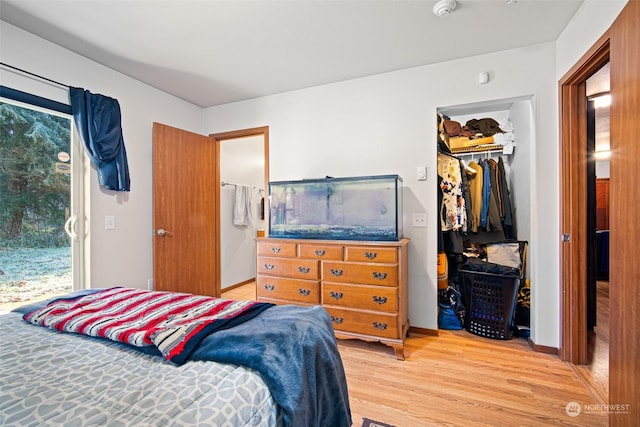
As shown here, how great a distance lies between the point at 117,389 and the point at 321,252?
66.4 inches

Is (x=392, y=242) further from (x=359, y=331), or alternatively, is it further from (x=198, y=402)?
(x=198, y=402)

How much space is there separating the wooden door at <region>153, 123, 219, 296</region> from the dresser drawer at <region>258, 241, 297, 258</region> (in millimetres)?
1063

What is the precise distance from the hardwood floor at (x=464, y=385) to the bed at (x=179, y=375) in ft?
2.43

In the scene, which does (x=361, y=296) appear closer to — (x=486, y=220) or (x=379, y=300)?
(x=379, y=300)

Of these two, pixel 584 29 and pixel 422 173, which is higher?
pixel 584 29

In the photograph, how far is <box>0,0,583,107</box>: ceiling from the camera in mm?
1755

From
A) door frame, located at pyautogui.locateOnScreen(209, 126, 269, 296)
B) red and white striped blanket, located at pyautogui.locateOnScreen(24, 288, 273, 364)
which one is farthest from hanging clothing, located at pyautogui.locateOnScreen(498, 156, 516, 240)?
red and white striped blanket, located at pyautogui.locateOnScreen(24, 288, 273, 364)

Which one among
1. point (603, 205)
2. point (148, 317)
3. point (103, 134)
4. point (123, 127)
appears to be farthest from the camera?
point (603, 205)

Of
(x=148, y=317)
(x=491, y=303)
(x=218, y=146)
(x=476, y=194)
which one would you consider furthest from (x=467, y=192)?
(x=218, y=146)

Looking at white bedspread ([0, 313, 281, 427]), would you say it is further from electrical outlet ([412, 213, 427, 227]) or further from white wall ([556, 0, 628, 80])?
white wall ([556, 0, 628, 80])

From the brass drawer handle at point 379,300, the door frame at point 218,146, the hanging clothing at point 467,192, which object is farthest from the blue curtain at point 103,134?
the hanging clothing at point 467,192

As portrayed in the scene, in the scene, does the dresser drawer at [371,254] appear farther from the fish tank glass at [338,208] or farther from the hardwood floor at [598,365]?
the hardwood floor at [598,365]

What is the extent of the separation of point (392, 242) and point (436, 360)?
947 mm

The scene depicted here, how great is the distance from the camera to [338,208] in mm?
2420
